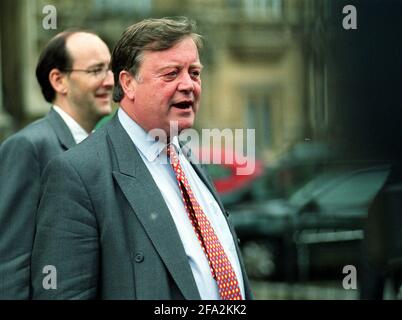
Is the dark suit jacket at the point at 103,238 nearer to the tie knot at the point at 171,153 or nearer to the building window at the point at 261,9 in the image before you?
the tie knot at the point at 171,153

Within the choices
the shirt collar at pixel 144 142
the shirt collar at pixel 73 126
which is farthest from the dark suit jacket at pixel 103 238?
the shirt collar at pixel 73 126

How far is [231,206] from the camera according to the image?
8656mm

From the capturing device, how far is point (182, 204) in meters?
2.28

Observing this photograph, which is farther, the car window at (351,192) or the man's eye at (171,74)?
the car window at (351,192)

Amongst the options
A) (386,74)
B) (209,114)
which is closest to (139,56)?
(386,74)

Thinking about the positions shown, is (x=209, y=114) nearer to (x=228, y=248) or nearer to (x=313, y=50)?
(x=313, y=50)

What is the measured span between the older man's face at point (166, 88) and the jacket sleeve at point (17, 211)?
0.59 m

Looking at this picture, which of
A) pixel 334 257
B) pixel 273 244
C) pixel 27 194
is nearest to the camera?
pixel 27 194

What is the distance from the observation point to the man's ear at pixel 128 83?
91.1 inches

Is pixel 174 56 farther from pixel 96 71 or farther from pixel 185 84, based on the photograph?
pixel 96 71

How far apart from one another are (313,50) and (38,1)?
7.77 metres

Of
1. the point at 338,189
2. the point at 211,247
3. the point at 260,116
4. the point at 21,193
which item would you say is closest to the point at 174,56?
the point at 211,247

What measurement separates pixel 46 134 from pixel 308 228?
5.00 meters

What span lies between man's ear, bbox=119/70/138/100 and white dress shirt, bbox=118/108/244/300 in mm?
52
